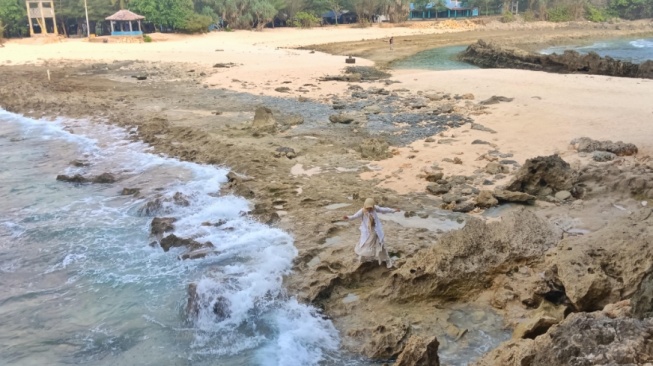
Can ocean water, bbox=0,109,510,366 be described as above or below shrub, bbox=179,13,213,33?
below

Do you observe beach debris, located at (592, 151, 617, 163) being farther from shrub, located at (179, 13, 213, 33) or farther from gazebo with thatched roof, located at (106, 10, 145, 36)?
shrub, located at (179, 13, 213, 33)

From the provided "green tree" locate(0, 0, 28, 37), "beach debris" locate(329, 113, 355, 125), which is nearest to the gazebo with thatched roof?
"green tree" locate(0, 0, 28, 37)

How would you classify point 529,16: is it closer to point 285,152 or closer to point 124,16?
point 124,16

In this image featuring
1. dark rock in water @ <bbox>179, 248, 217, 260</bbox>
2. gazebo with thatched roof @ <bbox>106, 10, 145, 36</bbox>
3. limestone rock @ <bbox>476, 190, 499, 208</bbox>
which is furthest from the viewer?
gazebo with thatched roof @ <bbox>106, 10, 145, 36</bbox>

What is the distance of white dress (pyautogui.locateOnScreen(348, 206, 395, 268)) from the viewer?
8.93m

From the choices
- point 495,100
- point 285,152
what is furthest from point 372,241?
point 495,100

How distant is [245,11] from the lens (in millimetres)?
68312

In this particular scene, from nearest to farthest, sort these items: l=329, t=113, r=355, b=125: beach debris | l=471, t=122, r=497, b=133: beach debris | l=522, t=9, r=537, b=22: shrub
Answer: l=471, t=122, r=497, b=133: beach debris < l=329, t=113, r=355, b=125: beach debris < l=522, t=9, r=537, b=22: shrub

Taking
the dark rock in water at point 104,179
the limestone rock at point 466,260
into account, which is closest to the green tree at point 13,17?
the dark rock in water at point 104,179

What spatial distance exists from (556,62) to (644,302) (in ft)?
119

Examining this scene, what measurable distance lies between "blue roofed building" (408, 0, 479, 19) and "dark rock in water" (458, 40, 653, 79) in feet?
142

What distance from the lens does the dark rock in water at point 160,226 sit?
11461 millimetres

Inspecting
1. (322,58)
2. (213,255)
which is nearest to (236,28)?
(322,58)

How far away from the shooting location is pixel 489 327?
764 centimetres
